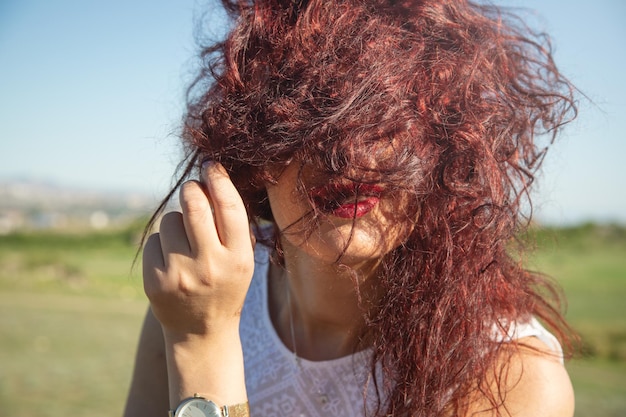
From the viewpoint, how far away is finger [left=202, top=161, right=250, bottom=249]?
1686 millimetres

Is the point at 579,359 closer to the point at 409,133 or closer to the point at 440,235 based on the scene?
the point at 440,235

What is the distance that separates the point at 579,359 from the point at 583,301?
20230mm

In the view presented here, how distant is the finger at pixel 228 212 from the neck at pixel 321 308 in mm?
373

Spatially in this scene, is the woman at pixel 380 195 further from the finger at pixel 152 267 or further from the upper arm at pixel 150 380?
the upper arm at pixel 150 380

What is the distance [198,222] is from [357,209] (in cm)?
49

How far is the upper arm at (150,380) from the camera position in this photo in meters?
2.29

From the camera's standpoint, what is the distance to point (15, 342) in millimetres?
9523

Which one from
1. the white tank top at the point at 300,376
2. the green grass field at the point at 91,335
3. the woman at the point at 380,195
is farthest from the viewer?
the green grass field at the point at 91,335

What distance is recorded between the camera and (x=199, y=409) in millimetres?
1696

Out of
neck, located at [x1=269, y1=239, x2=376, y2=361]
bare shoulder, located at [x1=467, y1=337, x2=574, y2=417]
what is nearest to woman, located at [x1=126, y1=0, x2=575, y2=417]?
bare shoulder, located at [x1=467, y1=337, x2=574, y2=417]

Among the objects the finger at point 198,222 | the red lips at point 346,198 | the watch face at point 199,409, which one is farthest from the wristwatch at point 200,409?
the red lips at point 346,198

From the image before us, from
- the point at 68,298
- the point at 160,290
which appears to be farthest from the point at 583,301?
the point at 160,290

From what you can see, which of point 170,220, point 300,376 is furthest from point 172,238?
point 300,376

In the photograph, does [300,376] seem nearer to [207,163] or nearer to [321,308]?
[321,308]
